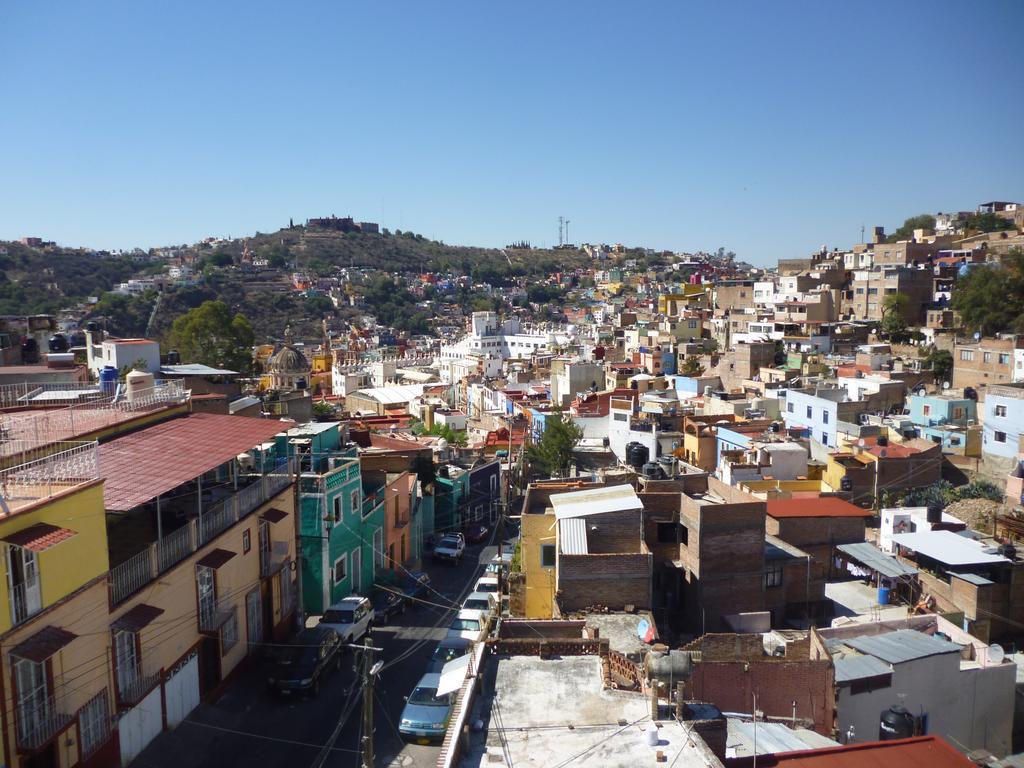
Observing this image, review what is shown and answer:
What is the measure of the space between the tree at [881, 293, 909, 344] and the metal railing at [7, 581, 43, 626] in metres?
49.8

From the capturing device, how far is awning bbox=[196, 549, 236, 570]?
→ 512 inches

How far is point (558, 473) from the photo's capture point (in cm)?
3006

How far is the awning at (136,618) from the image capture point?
10781mm

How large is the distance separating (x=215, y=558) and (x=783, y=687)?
909cm

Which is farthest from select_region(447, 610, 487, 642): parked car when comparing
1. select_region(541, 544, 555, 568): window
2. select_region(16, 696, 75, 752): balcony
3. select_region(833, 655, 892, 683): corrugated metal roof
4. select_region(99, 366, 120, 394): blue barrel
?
select_region(99, 366, 120, 394): blue barrel

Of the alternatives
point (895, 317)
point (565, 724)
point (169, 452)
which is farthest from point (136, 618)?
point (895, 317)

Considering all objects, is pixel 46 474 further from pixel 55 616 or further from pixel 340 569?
pixel 340 569

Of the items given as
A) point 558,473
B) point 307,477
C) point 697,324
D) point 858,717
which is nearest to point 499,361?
point 697,324

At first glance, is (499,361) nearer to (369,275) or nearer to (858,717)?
(858,717)

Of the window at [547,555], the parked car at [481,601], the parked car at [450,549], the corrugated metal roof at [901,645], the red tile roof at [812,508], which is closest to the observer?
the corrugated metal roof at [901,645]

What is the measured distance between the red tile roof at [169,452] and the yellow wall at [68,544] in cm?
37

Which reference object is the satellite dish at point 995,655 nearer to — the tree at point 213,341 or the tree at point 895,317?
the tree at point 213,341

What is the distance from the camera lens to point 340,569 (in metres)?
18.5

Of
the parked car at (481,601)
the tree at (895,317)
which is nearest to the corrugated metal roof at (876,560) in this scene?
the parked car at (481,601)
